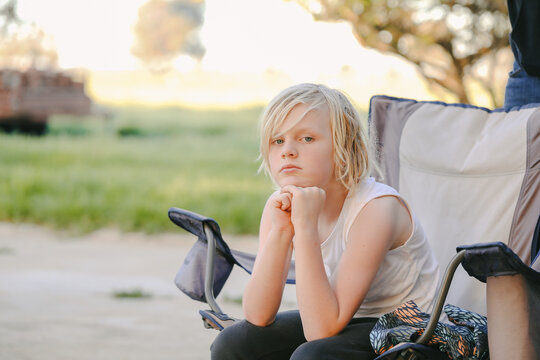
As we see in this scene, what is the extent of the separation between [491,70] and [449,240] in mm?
3593

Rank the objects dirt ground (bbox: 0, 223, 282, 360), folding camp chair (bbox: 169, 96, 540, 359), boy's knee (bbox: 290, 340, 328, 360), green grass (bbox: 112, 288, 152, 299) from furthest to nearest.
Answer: green grass (bbox: 112, 288, 152, 299)
dirt ground (bbox: 0, 223, 282, 360)
folding camp chair (bbox: 169, 96, 540, 359)
boy's knee (bbox: 290, 340, 328, 360)

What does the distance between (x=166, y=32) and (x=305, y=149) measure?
3726 centimetres

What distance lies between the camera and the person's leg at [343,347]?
55.4 inches

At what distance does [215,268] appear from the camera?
79.7 inches

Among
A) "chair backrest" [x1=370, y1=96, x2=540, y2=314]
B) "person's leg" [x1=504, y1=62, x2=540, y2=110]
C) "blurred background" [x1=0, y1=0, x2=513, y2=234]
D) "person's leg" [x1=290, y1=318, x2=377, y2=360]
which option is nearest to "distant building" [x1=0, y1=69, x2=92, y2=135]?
"blurred background" [x1=0, y1=0, x2=513, y2=234]

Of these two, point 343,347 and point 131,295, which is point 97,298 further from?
point 343,347

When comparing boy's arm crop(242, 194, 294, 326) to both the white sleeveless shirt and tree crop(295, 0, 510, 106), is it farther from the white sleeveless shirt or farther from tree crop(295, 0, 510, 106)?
tree crop(295, 0, 510, 106)

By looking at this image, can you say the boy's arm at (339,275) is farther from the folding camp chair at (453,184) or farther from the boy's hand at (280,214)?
the folding camp chair at (453,184)

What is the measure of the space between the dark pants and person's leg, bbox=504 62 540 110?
1.09 m

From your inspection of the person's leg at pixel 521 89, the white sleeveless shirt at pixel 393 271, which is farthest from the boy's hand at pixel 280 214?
the person's leg at pixel 521 89

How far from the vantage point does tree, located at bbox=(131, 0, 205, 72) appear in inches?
1443

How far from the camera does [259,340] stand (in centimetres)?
160

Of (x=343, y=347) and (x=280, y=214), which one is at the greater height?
(x=280, y=214)

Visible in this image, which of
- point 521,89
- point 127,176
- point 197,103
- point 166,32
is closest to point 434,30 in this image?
point 521,89
